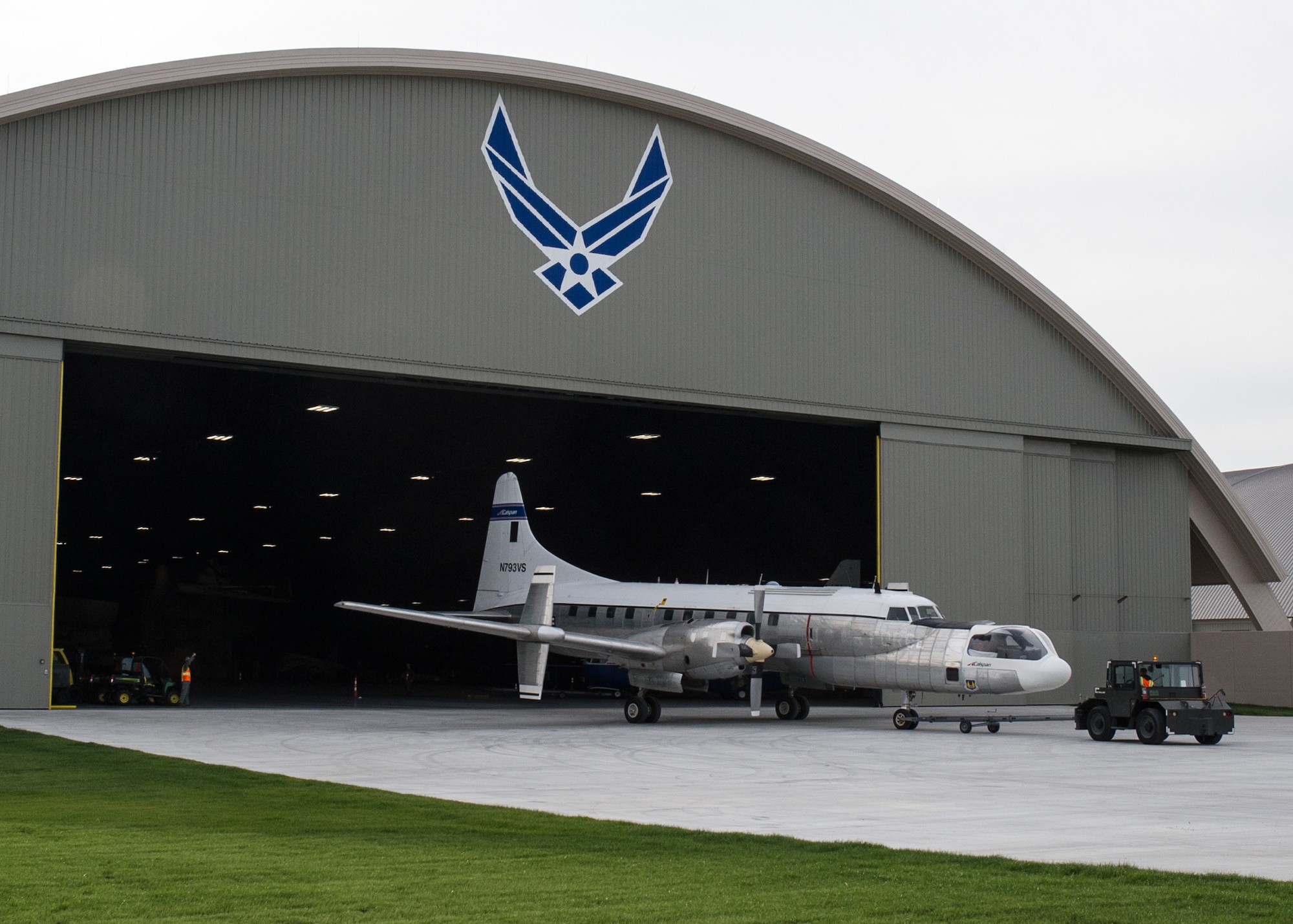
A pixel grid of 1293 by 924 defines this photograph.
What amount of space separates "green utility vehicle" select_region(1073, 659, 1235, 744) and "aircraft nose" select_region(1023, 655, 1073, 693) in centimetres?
74

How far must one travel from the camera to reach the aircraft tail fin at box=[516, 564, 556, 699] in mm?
29312

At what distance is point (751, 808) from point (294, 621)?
5901 centimetres

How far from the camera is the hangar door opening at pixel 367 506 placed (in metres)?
37.1

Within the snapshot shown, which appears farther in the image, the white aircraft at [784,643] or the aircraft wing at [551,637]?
the aircraft wing at [551,637]

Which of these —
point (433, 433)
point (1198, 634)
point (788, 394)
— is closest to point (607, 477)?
point (433, 433)

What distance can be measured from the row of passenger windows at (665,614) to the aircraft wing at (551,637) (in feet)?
7.30

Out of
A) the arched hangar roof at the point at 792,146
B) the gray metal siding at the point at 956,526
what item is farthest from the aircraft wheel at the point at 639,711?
the arched hangar roof at the point at 792,146

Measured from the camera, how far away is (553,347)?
33344 millimetres

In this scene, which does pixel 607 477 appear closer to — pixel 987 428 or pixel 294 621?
pixel 987 428

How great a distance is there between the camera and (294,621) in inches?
2771

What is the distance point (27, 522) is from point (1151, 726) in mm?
22959

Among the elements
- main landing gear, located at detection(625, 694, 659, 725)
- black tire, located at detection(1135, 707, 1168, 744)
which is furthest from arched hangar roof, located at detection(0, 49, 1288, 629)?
black tire, located at detection(1135, 707, 1168, 744)

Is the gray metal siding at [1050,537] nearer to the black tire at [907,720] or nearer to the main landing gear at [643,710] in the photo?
→ the black tire at [907,720]

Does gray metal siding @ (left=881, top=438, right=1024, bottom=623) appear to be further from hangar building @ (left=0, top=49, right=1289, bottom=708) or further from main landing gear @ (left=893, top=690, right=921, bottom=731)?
main landing gear @ (left=893, top=690, right=921, bottom=731)
